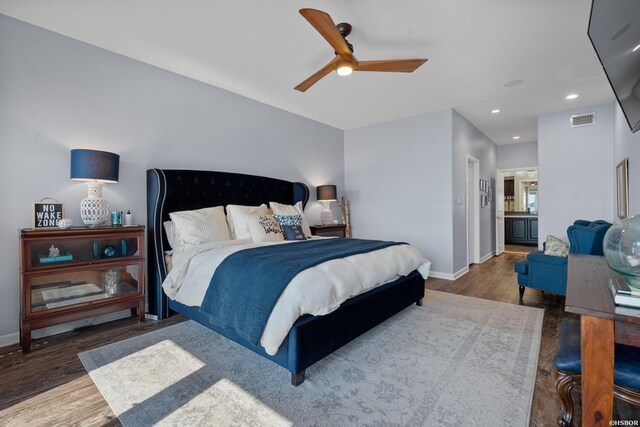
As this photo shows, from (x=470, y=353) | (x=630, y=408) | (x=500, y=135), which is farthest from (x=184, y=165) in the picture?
(x=500, y=135)

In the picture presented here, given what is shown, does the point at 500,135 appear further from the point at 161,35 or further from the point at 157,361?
the point at 157,361

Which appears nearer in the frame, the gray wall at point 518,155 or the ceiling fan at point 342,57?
the ceiling fan at point 342,57

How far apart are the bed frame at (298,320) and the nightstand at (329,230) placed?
513 millimetres

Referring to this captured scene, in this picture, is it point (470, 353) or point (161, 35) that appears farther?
point (161, 35)

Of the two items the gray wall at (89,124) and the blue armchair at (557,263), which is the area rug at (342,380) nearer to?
the blue armchair at (557,263)

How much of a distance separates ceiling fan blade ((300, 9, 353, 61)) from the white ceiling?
32cm

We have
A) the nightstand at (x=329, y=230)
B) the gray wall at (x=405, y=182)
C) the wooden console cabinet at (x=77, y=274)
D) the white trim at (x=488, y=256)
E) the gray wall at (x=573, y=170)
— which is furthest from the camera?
the white trim at (x=488, y=256)

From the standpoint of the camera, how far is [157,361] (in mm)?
2184

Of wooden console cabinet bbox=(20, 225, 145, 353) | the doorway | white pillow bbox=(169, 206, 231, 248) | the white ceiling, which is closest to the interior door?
the doorway

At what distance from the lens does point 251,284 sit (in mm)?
2062

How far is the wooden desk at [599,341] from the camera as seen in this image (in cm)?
101

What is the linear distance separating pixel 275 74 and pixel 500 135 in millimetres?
5390

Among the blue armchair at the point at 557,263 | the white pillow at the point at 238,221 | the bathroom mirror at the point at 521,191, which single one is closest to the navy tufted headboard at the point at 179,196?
the white pillow at the point at 238,221

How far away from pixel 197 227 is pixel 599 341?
123 inches
